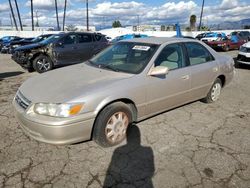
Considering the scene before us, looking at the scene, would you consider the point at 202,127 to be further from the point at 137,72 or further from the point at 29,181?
the point at 29,181

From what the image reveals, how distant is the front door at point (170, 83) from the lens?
371 centimetres

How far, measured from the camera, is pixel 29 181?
2648 mm

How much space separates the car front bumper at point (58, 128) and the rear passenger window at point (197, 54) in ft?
8.08

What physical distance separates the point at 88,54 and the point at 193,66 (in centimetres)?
652

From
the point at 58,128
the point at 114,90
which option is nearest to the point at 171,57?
the point at 114,90

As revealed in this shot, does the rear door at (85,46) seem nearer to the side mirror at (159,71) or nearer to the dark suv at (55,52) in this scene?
the dark suv at (55,52)

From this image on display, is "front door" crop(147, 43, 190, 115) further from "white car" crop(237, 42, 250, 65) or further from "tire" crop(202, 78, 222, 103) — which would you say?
"white car" crop(237, 42, 250, 65)

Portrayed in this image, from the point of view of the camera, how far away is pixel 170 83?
3.92 metres

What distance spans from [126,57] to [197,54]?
5.05ft

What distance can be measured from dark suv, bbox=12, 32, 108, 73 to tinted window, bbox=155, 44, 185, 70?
238 inches

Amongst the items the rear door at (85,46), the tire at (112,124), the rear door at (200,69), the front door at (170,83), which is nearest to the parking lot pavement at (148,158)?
the tire at (112,124)

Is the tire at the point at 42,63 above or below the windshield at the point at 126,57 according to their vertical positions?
below

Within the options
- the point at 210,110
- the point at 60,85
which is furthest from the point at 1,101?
the point at 210,110

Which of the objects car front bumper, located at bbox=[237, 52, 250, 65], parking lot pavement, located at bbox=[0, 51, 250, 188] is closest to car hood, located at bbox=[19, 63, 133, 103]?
parking lot pavement, located at bbox=[0, 51, 250, 188]
